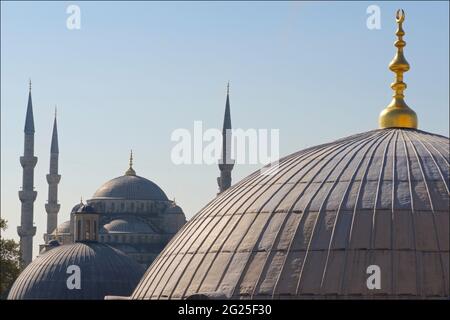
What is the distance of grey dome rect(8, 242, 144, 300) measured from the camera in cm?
9175

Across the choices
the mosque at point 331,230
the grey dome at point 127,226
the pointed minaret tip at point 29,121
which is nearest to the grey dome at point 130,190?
the grey dome at point 127,226

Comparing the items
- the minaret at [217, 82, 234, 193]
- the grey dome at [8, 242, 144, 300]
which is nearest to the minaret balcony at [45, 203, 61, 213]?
the minaret at [217, 82, 234, 193]

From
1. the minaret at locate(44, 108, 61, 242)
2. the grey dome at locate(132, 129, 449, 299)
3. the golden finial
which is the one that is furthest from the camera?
the minaret at locate(44, 108, 61, 242)

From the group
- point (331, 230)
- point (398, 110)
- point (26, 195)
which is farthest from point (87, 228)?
point (331, 230)

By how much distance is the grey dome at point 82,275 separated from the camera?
91.8 m

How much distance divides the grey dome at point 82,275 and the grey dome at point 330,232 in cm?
6509

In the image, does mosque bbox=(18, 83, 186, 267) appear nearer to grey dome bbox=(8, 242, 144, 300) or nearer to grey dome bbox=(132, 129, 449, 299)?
grey dome bbox=(8, 242, 144, 300)

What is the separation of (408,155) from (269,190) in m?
2.59

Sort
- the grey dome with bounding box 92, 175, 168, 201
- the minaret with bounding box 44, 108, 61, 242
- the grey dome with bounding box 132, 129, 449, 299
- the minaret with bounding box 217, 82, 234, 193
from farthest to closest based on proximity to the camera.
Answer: the grey dome with bounding box 92, 175, 168, 201 → the minaret with bounding box 44, 108, 61, 242 → the minaret with bounding box 217, 82, 234, 193 → the grey dome with bounding box 132, 129, 449, 299

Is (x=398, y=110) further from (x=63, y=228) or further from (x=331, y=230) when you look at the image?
(x=63, y=228)

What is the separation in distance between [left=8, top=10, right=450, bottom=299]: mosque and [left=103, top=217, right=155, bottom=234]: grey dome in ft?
353

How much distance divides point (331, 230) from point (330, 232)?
0.04m
